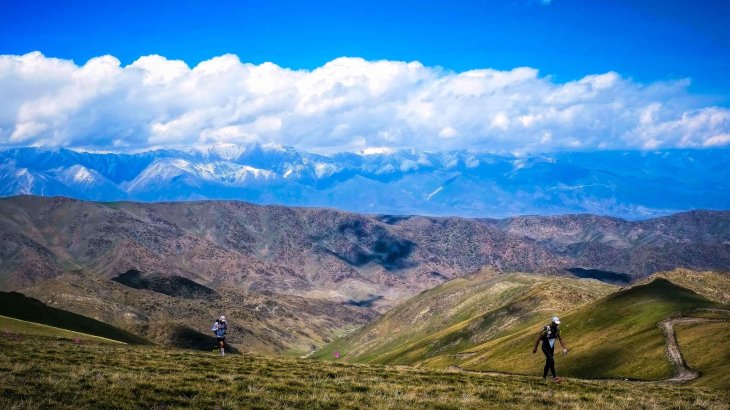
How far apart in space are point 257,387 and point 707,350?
45490 millimetres

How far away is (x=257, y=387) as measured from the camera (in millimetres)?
29047

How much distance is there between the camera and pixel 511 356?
3656 inches

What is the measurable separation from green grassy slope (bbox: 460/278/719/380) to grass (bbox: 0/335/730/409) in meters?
28.1

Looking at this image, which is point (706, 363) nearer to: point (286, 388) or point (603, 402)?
point (603, 402)

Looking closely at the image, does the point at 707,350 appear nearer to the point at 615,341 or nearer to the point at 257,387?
the point at 615,341

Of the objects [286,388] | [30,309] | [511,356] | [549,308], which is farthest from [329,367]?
[549,308]

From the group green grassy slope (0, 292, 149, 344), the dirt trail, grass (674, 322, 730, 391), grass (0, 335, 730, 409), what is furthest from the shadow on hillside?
grass (0, 335, 730, 409)

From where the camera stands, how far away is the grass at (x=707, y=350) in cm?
4721

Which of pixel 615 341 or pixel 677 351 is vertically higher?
pixel 615 341

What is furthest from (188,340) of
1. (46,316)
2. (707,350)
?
(707,350)

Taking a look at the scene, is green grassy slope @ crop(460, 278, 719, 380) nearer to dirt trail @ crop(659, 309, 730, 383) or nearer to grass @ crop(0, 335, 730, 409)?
dirt trail @ crop(659, 309, 730, 383)

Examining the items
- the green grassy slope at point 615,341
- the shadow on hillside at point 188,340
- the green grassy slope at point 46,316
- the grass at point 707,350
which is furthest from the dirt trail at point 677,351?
the shadow on hillside at point 188,340

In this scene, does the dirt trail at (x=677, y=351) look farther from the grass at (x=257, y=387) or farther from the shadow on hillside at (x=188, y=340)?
the shadow on hillside at (x=188, y=340)

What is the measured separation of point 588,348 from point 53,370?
211ft
